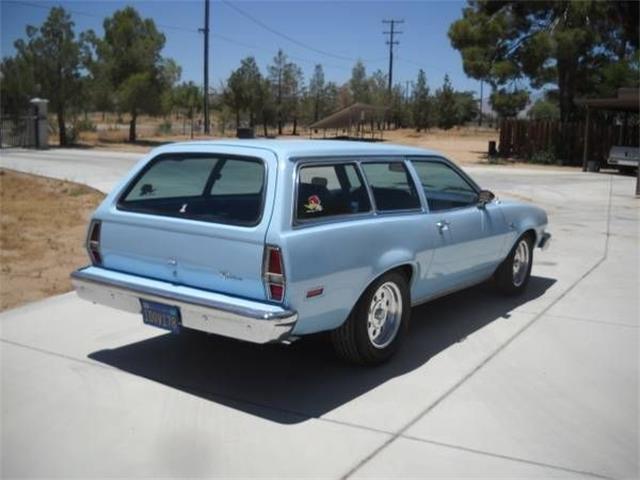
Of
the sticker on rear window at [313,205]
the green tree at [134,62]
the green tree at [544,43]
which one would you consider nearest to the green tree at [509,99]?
the green tree at [544,43]

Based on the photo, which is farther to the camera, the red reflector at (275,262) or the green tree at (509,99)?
the green tree at (509,99)

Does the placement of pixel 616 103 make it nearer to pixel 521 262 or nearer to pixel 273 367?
pixel 521 262

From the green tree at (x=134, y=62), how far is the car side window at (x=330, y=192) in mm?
35261

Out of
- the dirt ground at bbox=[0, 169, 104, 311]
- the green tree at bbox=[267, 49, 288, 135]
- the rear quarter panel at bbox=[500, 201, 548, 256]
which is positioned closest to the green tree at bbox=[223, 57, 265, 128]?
the green tree at bbox=[267, 49, 288, 135]

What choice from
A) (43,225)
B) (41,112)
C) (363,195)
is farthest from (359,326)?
(41,112)

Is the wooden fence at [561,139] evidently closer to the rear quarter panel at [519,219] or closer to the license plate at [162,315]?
the rear quarter panel at [519,219]

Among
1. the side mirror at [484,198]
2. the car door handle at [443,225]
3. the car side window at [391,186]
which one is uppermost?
the car side window at [391,186]

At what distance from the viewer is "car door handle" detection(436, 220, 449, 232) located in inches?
225

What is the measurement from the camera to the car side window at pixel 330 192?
470 centimetres

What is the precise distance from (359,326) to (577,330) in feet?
7.85

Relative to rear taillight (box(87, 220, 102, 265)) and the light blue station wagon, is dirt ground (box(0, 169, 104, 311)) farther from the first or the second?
the light blue station wagon

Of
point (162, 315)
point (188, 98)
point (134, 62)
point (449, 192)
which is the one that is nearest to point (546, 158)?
point (134, 62)

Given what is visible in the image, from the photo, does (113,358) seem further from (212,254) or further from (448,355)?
(448,355)

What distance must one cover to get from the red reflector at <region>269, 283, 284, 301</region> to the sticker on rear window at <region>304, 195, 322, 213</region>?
59cm
